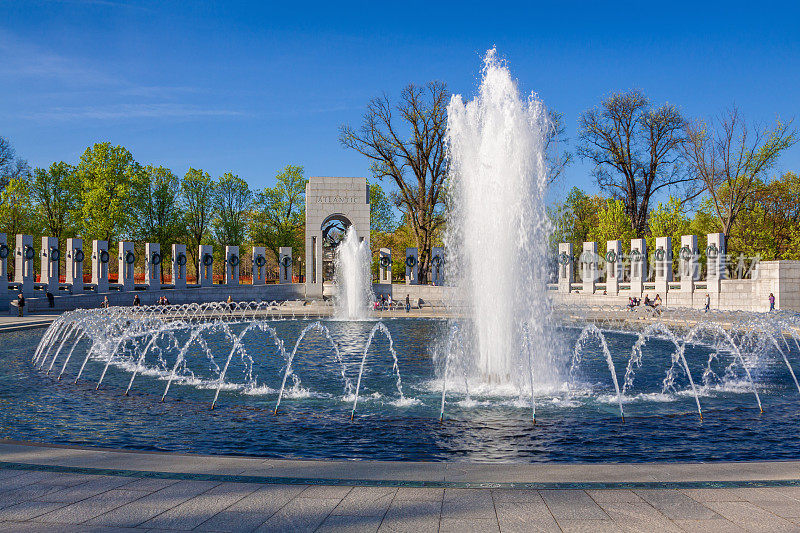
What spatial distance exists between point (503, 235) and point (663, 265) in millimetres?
27263

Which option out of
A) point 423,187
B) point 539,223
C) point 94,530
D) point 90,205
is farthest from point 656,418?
point 90,205

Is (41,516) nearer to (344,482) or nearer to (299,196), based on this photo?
(344,482)

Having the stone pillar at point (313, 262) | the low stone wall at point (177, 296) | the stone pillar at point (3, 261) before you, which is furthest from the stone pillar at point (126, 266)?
the stone pillar at point (313, 262)

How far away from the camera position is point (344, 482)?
5.46m

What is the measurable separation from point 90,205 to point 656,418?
4979cm

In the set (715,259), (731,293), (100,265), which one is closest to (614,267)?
(715,259)

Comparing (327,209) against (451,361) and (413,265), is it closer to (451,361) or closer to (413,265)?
(413,265)

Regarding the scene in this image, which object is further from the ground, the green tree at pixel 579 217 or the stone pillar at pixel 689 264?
the green tree at pixel 579 217

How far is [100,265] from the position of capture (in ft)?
121

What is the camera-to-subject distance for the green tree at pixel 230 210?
61.7 metres

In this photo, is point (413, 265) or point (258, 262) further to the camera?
point (413, 265)

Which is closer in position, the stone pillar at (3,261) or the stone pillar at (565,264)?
the stone pillar at (3,261)

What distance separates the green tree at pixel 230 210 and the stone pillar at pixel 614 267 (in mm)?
39293

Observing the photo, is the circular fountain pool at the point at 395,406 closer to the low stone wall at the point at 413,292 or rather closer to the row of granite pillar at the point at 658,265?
the row of granite pillar at the point at 658,265
